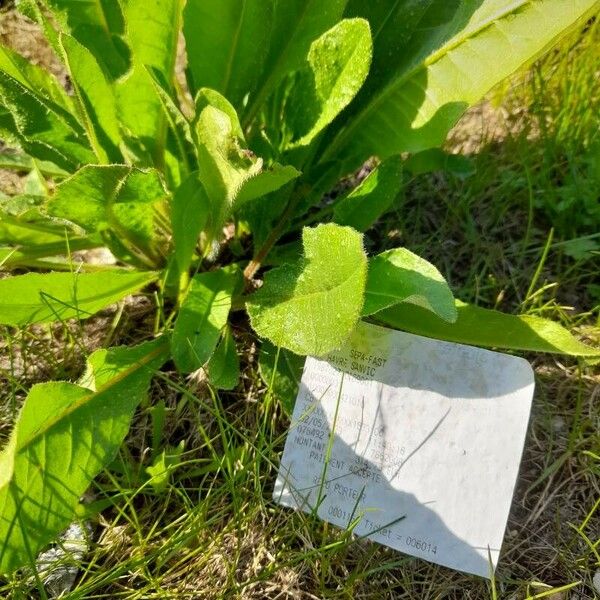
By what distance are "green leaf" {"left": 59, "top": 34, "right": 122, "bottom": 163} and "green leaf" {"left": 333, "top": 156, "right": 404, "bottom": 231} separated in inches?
15.9

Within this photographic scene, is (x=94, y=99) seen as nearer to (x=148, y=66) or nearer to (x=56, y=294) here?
(x=148, y=66)

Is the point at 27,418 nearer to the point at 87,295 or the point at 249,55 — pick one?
the point at 87,295

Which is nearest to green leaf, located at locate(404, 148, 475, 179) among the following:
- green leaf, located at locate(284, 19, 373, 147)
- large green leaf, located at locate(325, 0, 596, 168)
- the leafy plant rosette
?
the leafy plant rosette

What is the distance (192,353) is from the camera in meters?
1.14

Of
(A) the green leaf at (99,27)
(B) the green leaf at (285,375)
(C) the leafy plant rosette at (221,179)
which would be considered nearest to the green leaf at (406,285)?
(C) the leafy plant rosette at (221,179)

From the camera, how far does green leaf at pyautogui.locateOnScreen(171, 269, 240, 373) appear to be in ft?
3.76

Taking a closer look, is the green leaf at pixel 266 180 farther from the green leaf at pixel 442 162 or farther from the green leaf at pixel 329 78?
the green leaf at pixel 442 162

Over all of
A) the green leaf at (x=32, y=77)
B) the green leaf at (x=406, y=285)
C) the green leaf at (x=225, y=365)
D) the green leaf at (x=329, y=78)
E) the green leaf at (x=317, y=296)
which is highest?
the green leaf at (x=32, y=77)

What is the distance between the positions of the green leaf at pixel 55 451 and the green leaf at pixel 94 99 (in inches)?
14.1

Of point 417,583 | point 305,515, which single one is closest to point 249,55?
point 305,515

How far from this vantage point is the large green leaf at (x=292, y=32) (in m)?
1.15

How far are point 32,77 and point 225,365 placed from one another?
1.96 ft

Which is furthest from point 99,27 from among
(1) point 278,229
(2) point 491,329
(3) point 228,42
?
(2) point 491,329

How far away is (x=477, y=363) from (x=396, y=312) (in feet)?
0.56
